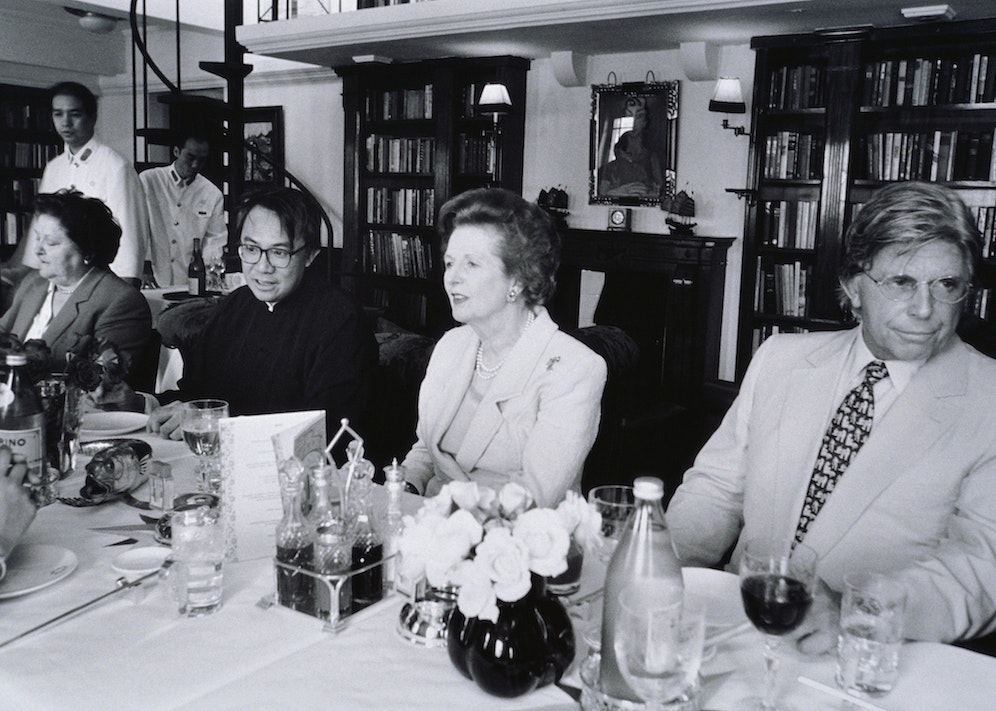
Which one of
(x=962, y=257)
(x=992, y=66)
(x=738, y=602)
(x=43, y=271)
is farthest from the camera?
(x=992, y=66)

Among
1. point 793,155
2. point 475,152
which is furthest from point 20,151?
point 793,155

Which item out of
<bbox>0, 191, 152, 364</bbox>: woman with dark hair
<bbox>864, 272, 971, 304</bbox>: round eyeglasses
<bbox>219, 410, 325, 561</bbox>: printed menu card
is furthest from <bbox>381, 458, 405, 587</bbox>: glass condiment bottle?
<bbox>0, 191, 152, 364</bbox>: woman with dark hair

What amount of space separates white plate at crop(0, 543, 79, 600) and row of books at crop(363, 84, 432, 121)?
20.8 ft

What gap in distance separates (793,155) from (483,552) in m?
5.43

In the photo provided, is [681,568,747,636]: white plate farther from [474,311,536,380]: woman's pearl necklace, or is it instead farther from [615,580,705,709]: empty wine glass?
[474,311,536,380]: woman's pearl necklace

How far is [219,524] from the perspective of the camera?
145 cm

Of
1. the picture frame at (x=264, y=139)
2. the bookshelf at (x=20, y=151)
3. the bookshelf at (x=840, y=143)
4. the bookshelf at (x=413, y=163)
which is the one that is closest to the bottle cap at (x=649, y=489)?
the bookshelf at (x=840, y=143)

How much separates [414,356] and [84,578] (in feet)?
7.50

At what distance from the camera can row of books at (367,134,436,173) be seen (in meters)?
7.56

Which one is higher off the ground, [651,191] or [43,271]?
[651,191]

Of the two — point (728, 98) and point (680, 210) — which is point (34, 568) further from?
point (680, 210)

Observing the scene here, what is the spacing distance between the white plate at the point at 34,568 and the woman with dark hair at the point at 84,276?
68.8 inches

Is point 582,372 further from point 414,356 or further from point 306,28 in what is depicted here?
point 306,28

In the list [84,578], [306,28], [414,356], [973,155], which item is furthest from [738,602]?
[306,28]
